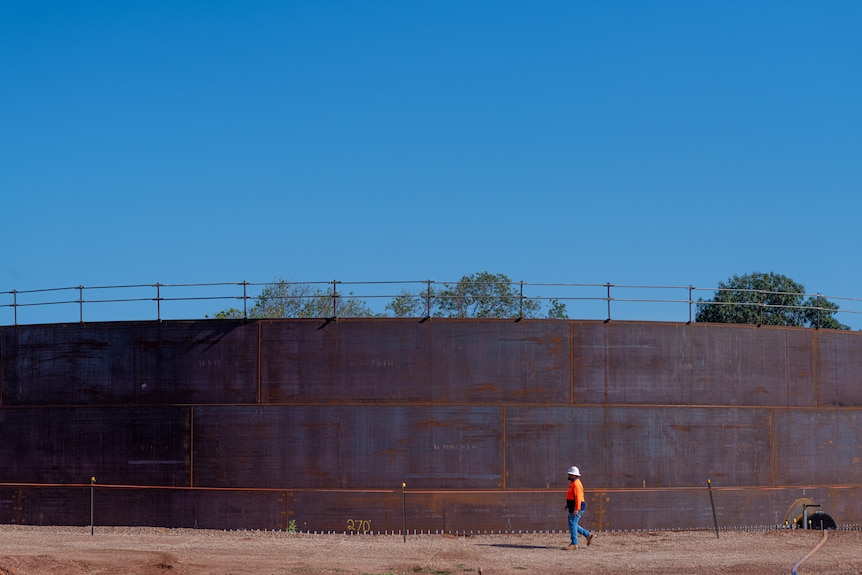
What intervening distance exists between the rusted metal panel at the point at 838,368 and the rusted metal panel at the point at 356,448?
30.2ft

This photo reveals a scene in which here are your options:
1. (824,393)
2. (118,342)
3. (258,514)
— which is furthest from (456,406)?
(824,393)

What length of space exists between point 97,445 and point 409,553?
8.97 meters

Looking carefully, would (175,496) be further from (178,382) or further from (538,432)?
(538,432)

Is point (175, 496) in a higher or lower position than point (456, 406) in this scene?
lower

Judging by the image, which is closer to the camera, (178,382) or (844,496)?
(178,382)

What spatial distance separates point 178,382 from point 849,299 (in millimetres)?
17168

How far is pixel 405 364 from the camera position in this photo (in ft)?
81.1

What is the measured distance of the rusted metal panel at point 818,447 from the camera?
86.8 ft

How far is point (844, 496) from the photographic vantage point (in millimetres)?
26891

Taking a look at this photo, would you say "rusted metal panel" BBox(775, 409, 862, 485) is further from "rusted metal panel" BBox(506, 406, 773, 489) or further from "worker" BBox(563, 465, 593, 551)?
"worker" BBox(563, 465, 593, 551)

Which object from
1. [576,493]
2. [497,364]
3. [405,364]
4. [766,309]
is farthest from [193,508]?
[766,309]

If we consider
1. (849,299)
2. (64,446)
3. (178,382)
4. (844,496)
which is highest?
(849,299)

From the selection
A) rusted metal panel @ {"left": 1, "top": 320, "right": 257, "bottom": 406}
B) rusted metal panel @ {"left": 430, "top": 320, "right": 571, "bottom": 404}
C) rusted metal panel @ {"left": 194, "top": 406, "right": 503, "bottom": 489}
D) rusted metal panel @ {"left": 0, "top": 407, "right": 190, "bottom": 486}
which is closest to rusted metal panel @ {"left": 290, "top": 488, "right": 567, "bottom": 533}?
rusted metal panel @ {"left": 194, "top": 406, "right": 503, "bottom": 489}

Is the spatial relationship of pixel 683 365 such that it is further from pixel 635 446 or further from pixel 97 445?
pixel 97 445
